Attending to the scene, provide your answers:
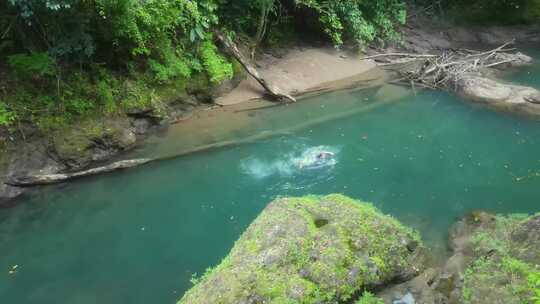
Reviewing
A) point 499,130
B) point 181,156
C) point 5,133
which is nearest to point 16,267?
point 5,133

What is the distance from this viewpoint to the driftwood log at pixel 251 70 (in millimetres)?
11992

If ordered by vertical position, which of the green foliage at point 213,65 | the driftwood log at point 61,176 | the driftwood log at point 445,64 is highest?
the green foliage at point 213,65

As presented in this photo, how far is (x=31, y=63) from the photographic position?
837 centimetres

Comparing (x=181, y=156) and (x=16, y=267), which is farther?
(x=181, y=156)

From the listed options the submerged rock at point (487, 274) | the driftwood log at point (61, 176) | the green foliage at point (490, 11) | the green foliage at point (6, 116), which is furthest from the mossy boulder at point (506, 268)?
the green foliage at point (490, 11)

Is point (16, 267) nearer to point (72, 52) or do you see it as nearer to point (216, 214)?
point (216, 214)

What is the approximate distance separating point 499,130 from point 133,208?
8.99m

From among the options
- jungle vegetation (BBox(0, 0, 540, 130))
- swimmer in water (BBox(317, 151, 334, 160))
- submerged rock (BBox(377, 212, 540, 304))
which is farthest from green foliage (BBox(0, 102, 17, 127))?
submerged rock (BBox(377, 212, 540, 304))

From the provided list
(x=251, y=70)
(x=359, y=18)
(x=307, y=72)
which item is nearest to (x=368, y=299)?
(x=251, y=70)

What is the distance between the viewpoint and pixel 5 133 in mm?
8234

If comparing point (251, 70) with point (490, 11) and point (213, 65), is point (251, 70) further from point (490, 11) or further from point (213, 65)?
point (490, 11)

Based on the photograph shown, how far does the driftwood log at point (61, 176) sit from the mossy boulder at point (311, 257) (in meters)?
4.58

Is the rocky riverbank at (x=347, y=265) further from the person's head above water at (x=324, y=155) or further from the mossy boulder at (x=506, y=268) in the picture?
the person's head above water at (x=324, y=155)

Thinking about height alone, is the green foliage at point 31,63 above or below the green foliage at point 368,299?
above
